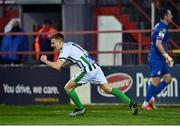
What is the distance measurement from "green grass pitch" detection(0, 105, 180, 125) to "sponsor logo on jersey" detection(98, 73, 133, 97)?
1.02 metres

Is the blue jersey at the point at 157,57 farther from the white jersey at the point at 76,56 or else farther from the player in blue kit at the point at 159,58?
the white jersey at the point at 76,56

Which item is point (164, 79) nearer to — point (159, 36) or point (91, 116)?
point (159, 36)

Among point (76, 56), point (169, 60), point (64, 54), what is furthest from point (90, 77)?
point (169, 60)

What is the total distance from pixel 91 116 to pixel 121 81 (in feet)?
14.6

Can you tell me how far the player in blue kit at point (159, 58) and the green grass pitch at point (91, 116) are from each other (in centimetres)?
42

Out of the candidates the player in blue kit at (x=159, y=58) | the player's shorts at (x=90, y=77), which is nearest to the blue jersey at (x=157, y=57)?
the player in blue kit at (x=159, y=58)

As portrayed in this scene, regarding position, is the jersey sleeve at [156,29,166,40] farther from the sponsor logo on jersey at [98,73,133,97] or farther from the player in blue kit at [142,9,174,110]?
the sponsor logo on jersey at [98,73,133,97]

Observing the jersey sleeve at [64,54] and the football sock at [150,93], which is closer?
the jersey sleeve at [64,54]

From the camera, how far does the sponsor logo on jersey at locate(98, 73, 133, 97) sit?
2025cm

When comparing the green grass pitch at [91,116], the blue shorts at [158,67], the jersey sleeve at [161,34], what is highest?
the jersey sleeve at [161,34]

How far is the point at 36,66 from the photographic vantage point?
68.4 feet

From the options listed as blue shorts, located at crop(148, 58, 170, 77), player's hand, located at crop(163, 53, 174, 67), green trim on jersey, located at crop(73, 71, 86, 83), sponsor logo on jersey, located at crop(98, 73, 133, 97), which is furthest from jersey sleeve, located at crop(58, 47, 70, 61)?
sponsor logo on jersey, located at crop(98, 73, 133, 97)

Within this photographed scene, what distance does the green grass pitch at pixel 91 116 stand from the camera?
14.6 metres

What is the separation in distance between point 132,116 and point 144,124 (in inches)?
67.5
